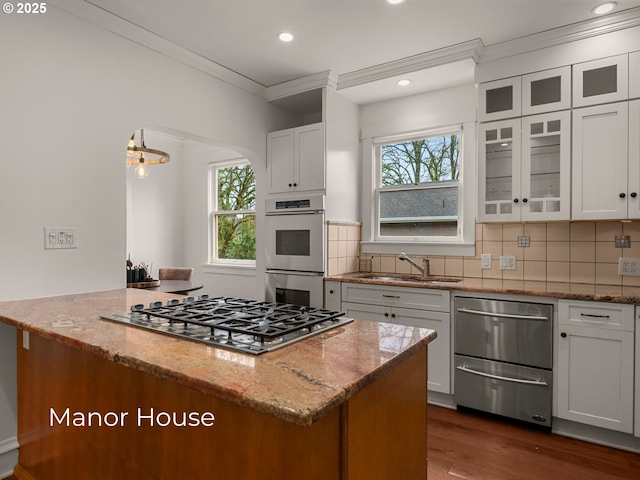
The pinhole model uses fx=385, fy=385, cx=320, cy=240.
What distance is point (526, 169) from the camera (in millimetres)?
2754

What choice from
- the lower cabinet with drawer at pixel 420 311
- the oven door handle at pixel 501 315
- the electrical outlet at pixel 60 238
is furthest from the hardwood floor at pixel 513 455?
the electrical outlet at pixel 60 238

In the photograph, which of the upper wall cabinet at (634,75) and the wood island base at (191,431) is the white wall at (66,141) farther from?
the upper wall cabinet at (634,75)

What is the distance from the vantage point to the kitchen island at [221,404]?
975mm

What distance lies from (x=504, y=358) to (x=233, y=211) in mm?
3785

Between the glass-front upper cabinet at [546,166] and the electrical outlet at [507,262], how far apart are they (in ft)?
1.48

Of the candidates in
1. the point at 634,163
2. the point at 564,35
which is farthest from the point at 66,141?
the point at 634,163

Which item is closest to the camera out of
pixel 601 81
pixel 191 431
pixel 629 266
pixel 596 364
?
pixel 191 431

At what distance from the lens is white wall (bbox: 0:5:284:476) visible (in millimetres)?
2080

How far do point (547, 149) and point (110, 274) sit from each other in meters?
3.09

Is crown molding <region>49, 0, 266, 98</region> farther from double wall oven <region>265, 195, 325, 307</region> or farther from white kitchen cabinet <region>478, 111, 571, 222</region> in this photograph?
white kitchen cabinet <region>478, 111, 571, 222</region>

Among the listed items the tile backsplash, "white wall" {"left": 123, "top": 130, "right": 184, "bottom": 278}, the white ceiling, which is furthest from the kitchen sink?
"white wall" {"left": 123, "top": 130, "right": 184, "bottom": 278}

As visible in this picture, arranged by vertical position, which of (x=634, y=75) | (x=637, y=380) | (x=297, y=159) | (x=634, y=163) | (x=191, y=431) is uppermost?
(x=634, y=75)

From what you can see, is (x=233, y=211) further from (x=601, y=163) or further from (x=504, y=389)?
(x=601, y=163)

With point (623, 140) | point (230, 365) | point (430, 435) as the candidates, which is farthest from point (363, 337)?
point (623, 140)
